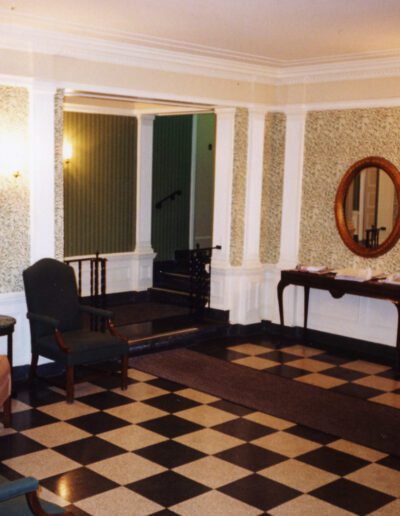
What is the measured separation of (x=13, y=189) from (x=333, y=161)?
3462 millimetres

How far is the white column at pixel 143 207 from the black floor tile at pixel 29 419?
14.4 ft

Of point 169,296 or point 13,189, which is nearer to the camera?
point 13,189

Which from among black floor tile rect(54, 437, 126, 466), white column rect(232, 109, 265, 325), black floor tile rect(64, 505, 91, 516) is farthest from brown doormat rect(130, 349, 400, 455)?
black floor tile rect(64, 505, 91, 516)

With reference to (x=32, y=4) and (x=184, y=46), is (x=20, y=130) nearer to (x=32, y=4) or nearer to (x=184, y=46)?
(x=32, y=4)

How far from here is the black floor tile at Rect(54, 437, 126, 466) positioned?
4.91 m

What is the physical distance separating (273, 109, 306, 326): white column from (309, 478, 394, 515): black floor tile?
393cm

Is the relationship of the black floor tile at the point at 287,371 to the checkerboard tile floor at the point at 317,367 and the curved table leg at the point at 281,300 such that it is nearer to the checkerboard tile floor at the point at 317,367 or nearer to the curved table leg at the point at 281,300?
the checkerboard tile floor at the point at 317,367

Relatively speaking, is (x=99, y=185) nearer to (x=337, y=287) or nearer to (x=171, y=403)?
(x=337, y=287)

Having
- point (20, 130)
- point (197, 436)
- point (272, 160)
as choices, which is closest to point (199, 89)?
point (272, 160)

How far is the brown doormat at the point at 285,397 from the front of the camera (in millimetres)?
5555

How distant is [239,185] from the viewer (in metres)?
8.32

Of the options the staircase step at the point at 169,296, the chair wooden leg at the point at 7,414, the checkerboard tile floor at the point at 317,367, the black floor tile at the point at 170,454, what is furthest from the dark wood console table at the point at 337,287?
the chair wooden leg at the point at 7,414

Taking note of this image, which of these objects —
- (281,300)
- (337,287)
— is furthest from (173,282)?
(337,287)

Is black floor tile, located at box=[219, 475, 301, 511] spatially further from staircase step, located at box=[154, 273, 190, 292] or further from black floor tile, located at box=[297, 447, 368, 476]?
staircase step, located at box=[154, 273, 190, 292]
